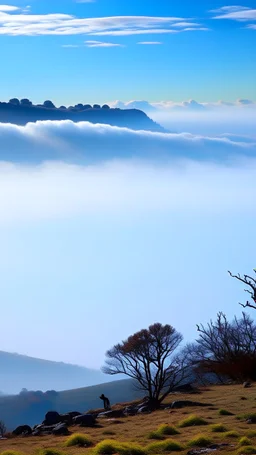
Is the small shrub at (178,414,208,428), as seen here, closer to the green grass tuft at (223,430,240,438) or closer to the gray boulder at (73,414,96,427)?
the green grass tuft at (223,430,240,438)

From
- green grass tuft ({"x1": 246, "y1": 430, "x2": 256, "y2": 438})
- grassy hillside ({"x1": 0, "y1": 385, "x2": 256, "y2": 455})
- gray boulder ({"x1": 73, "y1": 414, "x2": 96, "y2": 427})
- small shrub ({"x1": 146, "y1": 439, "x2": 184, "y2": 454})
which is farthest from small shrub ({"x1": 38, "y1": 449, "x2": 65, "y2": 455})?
gray boulder ({"x1": 73, "y1": 414, "x2": 96, "y2": 427})

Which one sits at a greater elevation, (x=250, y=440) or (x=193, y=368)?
(x=193, y=368)

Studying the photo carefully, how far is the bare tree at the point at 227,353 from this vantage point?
7769cm

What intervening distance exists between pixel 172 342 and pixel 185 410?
1278cm

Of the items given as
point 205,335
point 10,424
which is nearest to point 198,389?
point 205,335

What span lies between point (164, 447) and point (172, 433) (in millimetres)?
4877

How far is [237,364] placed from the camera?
78.9m

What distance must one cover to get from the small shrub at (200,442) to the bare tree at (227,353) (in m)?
37.0

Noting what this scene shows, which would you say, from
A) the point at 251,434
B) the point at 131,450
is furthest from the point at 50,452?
the point at 251,434

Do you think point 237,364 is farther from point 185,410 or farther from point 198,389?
point 185,410

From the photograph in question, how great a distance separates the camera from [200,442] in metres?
37.8

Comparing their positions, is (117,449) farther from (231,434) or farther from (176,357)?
(176,357)

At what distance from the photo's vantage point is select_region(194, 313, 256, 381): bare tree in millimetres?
77688

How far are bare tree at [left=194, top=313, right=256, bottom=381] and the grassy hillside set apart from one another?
19.0m
